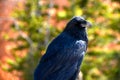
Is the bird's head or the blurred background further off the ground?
the blurred background

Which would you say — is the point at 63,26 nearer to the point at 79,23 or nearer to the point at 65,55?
the point at 79,23

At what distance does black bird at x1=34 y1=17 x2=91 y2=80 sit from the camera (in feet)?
22.0

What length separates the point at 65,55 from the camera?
6812mm

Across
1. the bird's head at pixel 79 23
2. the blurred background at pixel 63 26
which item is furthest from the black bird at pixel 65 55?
the blurred background at pixel 63 26

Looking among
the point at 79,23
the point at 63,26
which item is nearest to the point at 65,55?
the point at 79,23

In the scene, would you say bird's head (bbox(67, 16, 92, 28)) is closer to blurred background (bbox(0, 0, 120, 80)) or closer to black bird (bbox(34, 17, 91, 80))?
black bird (bbox(34, 17, 91, 80))

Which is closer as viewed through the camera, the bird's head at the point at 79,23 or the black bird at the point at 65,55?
the black bird at the point at 65,55

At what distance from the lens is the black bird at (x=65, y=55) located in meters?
6.72

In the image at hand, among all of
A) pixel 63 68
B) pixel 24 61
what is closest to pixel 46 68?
pixel 63 68

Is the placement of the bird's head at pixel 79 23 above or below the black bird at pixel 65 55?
above

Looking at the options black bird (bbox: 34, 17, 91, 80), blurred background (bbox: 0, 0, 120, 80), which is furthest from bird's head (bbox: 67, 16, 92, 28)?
blurred background (bbox: 0, 0, 120, 80)

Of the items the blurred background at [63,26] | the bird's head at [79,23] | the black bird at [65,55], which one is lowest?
the black bird at [65,55]

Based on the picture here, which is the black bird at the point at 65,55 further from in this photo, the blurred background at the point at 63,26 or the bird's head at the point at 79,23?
the blurred background at the point at 63,26

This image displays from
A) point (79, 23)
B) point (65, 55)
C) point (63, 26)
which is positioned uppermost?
point (63, 26)
